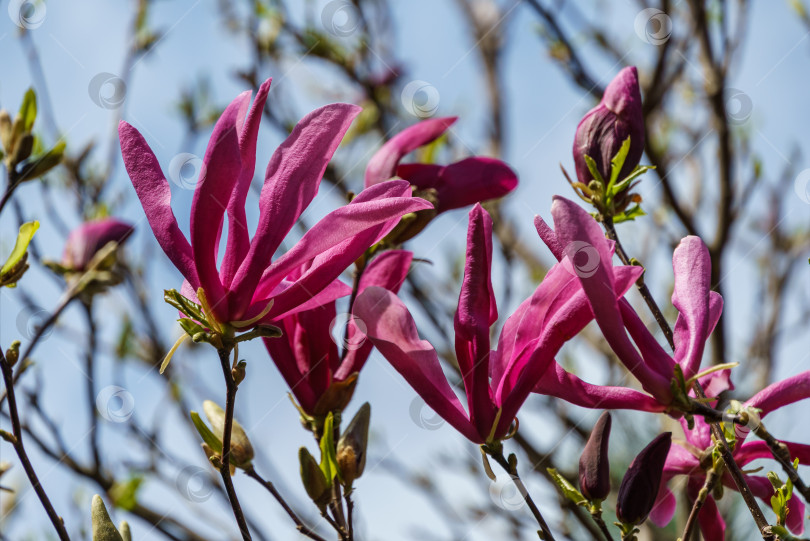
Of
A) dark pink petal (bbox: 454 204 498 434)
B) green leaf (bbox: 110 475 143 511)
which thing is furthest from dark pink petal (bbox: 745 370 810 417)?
green leaf (bbox: 110 475 143 511)

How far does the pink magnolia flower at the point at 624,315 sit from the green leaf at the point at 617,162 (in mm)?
210

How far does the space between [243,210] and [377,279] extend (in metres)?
0.20

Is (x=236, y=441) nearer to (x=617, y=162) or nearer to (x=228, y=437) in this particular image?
(x=228, y=437)

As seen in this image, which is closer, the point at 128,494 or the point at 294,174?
the point at 294,174

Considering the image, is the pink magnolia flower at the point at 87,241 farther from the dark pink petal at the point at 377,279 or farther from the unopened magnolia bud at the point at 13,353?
the dark pink petal at the point at 377,279

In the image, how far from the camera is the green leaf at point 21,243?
88cm

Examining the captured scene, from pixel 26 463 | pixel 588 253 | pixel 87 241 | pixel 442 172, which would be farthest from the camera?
pixel 87 241

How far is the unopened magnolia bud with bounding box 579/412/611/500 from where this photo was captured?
764 millimetres

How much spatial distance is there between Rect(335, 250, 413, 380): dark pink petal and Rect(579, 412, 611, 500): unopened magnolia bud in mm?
264

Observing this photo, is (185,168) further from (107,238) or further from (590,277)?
(590,277)

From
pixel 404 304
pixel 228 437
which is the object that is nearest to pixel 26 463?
pixel 228 437

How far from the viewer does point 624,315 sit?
0.70 meters

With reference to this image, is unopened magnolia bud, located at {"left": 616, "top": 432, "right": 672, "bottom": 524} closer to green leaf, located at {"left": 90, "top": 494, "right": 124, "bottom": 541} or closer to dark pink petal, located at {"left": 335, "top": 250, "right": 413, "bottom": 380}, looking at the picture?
dark pink petal, located at {"left": 335, "top": 250, "right": 413, "bottom": 380}

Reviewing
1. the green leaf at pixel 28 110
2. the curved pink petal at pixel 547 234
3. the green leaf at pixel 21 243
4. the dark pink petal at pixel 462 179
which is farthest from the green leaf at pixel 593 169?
the green leaf at pixel 28 110
